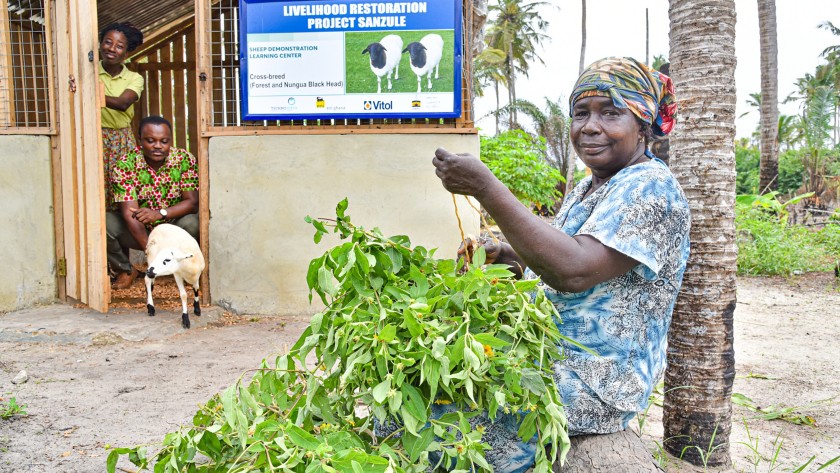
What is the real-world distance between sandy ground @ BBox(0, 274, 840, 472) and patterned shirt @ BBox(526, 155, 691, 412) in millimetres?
1324

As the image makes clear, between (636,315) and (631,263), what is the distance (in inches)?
7.4

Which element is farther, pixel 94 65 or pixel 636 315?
pixel 94 65

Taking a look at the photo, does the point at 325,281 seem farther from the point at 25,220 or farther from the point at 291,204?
the point at 25,220

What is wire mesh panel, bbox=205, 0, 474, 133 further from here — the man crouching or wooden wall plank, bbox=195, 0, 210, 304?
the man crouching

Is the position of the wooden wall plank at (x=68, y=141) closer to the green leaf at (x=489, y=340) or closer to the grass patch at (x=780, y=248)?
the green leaf at (x=489, y=340)

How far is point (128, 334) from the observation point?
5.57 meters

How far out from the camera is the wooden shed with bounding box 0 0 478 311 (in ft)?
19.5

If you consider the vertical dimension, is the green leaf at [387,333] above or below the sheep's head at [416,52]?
below

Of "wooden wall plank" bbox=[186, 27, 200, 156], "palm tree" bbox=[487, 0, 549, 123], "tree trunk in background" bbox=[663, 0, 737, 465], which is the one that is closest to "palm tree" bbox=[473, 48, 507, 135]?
"palm tree" bbox=[487, 0, 549, 123]

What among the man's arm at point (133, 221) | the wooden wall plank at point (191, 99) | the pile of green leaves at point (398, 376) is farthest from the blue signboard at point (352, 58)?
the pile of green leaves at point (398, 376)

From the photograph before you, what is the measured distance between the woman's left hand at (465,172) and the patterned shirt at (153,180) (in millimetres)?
5124

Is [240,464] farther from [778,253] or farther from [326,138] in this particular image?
[778,253]

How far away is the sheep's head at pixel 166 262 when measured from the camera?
5.62m

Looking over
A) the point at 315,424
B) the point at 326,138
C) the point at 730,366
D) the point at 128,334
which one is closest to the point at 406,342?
the point at 315,424
